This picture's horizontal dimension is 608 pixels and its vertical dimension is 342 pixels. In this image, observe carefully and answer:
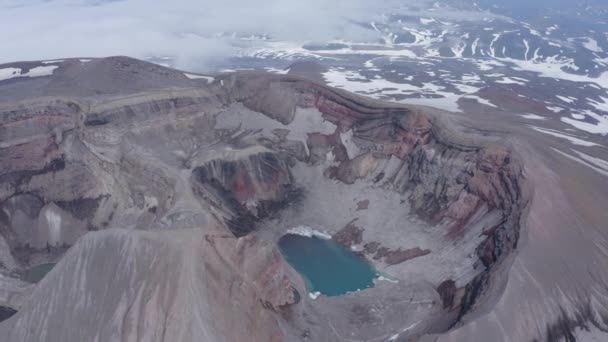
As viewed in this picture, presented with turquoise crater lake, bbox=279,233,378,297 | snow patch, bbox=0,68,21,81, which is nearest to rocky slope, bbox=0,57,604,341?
turquoise crater lake, bbox=279,233,378,297

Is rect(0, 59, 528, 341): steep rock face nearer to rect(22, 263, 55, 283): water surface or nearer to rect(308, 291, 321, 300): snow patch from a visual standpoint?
rect(22, 263, 55, 283): water surface

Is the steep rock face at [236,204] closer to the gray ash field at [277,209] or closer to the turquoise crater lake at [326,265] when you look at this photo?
the gray ash field at [277,209]

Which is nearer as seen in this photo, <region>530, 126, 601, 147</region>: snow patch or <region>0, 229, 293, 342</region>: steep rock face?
<region>0, 229, 293, 342</region>: steep rock face

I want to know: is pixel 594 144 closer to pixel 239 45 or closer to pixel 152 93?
pixel 152 93

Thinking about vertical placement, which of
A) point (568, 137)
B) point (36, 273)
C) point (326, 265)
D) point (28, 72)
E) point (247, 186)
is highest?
point (28, 72)

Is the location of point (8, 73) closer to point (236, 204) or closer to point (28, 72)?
point (28, 72)

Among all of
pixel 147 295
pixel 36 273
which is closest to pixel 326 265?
pixel 147 295

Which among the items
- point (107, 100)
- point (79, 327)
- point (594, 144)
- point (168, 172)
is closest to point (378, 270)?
point (168, 172)
